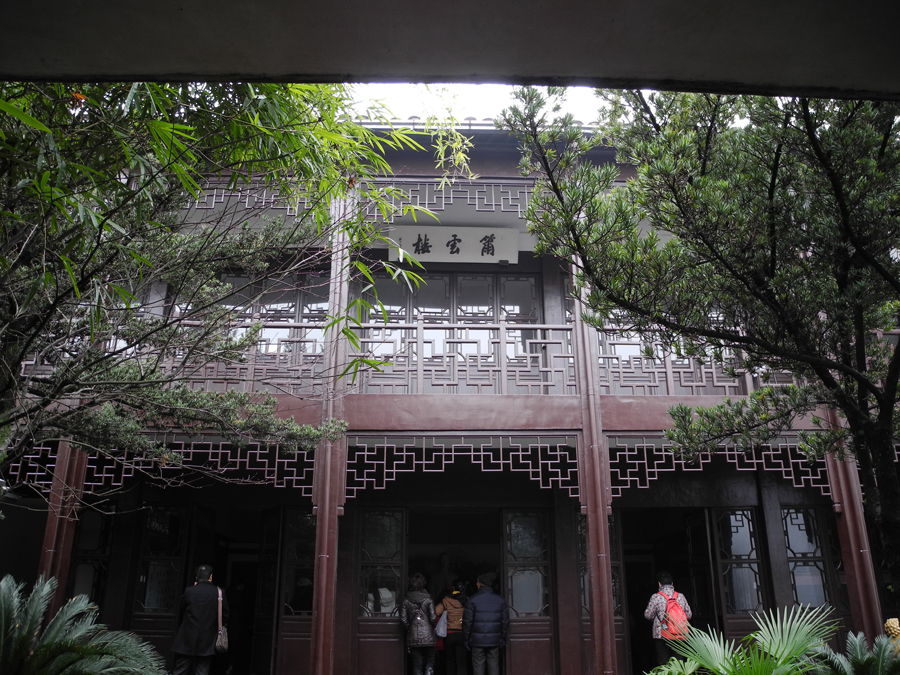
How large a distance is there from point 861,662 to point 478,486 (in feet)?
16.7

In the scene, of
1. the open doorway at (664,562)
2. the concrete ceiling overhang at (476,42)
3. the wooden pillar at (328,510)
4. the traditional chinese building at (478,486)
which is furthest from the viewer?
the open doorway at (664,562)

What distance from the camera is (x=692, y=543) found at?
9.04m

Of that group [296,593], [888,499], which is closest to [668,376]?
[888,499]

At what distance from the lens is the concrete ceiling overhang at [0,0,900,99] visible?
1.61 metres

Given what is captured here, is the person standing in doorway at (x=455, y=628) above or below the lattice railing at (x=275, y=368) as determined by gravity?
below

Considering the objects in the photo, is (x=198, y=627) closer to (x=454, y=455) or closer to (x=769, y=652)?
(x=454, y=455)

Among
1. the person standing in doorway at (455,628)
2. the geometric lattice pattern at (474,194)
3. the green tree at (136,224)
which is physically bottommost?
the person standing in doorway at (455,628)

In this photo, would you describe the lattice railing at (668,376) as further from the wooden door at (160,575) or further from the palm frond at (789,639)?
the wooden door at (160,575)

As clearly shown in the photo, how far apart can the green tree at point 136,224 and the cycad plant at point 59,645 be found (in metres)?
1.11

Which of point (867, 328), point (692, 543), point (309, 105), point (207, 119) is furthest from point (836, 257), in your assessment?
point (692, 543)

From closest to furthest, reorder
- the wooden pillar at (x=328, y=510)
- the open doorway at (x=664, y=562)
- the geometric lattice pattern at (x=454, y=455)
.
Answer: the wooden pillar at (x=328, y=510) < the geometric lattice pattern at (x=454, y=455) < the open doorway at (x=664, y=562)

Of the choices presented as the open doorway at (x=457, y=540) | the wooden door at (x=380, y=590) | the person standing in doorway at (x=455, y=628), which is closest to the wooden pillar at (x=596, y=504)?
the person standing in doorway at (x=455, y=628)

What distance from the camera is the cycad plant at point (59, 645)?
4090 mm

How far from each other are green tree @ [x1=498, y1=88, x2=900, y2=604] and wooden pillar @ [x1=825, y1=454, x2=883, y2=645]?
3439mm
